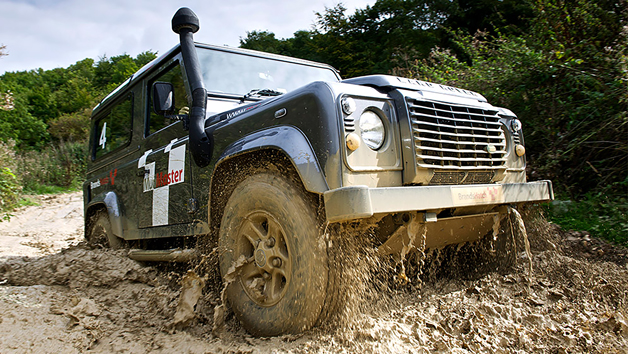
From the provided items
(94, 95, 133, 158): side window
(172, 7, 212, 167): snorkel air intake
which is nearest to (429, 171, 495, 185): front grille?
(172, 7, 212, 167): snorkel air intake

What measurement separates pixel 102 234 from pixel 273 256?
125 inches

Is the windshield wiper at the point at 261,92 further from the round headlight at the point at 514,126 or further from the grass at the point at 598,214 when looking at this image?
the grass at the point at 598,214

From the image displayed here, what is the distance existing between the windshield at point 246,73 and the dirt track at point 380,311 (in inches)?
65.1

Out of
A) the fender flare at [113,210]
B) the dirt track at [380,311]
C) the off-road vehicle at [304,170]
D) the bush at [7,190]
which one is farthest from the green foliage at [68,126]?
the off-road vehicle at [304,170]

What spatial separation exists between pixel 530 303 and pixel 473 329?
0.61m

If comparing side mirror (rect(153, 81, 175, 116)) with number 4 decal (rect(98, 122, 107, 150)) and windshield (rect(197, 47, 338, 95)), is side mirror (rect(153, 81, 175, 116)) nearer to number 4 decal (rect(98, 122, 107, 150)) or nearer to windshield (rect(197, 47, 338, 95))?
windshield (rect(197, 47, 338, 95))

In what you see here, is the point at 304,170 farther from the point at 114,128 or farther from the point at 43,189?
the point at 43,189

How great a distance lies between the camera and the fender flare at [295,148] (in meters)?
2.14

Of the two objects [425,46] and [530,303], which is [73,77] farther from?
[530,303]

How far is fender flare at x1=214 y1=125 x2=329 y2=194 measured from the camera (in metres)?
2.14

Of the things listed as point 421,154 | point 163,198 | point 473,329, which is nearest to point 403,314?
point 473,329

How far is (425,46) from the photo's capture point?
A: 14.2 meters

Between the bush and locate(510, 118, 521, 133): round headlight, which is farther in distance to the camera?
the bush

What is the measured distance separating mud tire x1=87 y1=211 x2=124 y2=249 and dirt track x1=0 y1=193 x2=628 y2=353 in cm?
48
